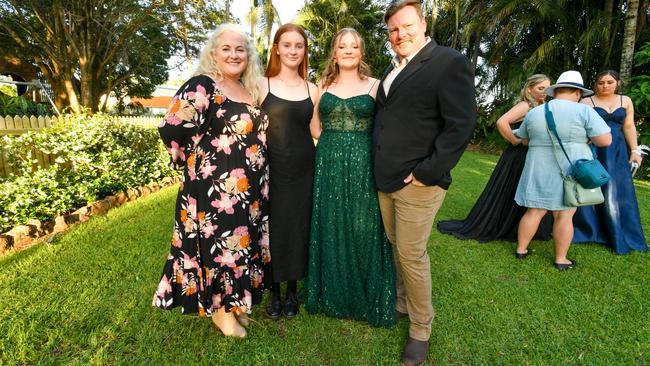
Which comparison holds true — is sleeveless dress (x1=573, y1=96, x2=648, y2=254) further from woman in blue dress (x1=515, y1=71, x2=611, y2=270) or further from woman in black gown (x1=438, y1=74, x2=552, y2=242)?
woman in blue dress (x1=515, y1=71, x2=611, y2=270)

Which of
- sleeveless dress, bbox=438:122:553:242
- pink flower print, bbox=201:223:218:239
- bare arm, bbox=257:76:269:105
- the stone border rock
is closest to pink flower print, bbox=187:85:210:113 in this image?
bare arm, bbox=257:76:269:105

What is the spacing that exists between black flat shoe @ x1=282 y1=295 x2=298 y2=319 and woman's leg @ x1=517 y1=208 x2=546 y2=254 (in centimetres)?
260

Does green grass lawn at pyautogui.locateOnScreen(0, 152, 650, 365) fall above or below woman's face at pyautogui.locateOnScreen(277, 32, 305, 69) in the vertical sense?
below

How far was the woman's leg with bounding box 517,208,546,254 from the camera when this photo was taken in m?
3.64

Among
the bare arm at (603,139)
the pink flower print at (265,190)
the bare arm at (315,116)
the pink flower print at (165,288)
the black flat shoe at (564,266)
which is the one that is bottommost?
the black flat shoe at (564,266)

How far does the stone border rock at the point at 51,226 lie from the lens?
3684mm

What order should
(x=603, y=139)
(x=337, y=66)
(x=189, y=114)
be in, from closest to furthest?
(x=189, y=114) < (x=337, y=66) < (x=603, y=139)

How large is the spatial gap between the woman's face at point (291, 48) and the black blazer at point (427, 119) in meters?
0.75

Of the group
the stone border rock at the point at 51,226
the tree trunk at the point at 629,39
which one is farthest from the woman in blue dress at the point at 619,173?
the tree trunk at the point at 629,39

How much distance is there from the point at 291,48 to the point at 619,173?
4128mm

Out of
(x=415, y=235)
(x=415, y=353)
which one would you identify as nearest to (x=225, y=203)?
(x=415, y=235)

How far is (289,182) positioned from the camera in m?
2.52

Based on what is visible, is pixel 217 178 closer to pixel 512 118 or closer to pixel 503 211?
pixel 512 118

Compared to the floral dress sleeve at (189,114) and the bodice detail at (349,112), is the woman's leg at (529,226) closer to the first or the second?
the bodice detail at (349,112)
